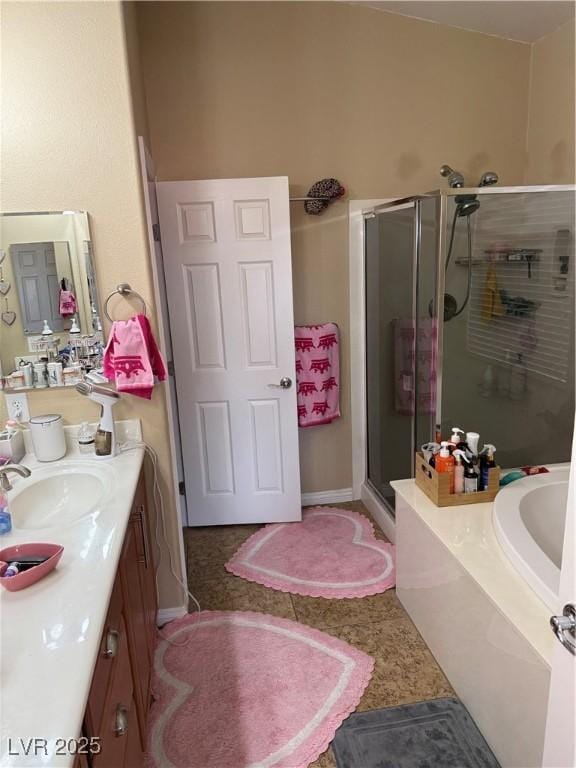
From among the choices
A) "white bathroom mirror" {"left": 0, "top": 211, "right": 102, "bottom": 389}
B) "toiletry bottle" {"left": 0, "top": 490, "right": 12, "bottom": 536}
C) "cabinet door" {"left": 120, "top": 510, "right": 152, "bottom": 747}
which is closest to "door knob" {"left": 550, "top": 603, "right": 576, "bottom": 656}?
"cabinet door" {"left": 120, "top": 510, "right": 152, "bottom": 747}

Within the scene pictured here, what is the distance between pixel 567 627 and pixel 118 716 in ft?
3.32

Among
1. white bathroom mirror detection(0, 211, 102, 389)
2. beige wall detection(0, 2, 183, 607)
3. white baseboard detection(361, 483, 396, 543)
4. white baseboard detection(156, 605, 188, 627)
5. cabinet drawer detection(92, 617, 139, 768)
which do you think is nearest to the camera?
cabinet drawer detection(92, 617, 139, 768)

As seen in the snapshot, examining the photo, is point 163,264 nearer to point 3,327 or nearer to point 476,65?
point 3,327

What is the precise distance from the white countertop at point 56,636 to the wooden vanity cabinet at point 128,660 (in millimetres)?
94

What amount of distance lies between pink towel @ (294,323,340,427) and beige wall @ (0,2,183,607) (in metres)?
1.26

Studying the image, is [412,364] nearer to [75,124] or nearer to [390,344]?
[390,344]

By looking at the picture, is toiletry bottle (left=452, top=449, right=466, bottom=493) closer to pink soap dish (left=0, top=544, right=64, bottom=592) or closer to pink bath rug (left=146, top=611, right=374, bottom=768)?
pink bath rug (left=146, top=611, right=374, bottom=768)

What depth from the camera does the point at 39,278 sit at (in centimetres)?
199

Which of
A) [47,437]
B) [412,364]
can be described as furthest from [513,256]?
[47,437]

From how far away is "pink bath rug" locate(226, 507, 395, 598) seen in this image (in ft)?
8.43

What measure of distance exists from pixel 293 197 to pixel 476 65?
1254 millimetres

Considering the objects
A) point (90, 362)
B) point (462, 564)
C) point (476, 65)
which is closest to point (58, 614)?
point (90, 362)

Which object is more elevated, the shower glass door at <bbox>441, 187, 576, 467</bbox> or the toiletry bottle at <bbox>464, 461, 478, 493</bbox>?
the shower glass door at <bbox>441, 187, 576, 467</bbox>

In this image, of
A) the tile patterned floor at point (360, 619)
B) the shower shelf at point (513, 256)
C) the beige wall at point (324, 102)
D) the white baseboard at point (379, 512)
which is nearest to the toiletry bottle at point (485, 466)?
the tile patterned floor at point (360, 619)
